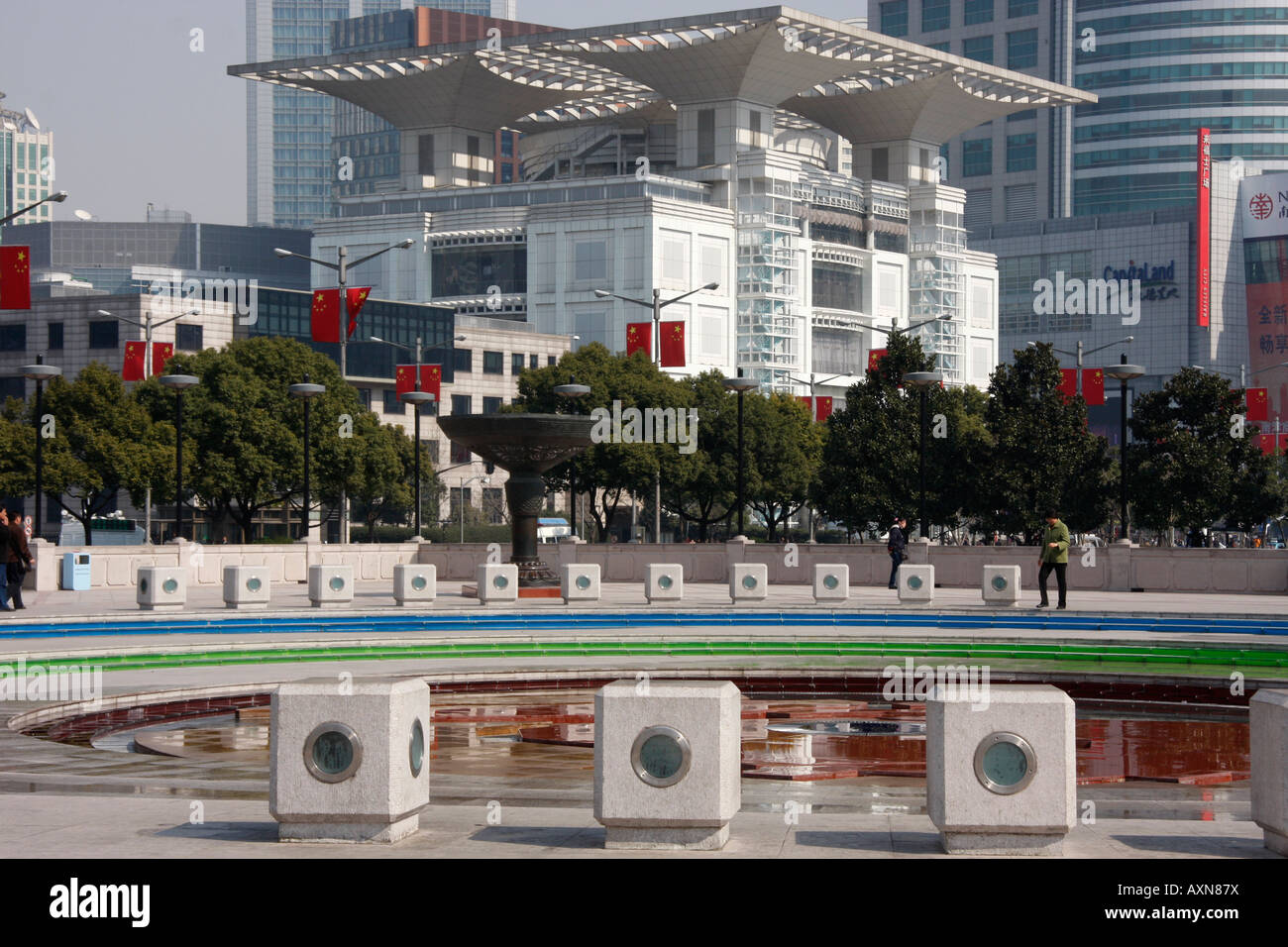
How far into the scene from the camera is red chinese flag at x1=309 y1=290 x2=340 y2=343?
176 feet

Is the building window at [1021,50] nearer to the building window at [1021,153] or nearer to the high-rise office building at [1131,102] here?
the high-rise office building at [1131,102]

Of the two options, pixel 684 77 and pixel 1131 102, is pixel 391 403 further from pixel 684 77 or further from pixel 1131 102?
pixel 1131 102

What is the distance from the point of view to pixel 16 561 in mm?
31734

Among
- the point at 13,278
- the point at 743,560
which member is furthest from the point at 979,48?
the point at 13,278

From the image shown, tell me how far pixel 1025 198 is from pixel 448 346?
85.5 meters

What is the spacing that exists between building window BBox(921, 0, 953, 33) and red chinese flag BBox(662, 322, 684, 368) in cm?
13018

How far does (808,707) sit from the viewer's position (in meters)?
19.8

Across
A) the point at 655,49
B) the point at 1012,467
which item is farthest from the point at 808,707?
the point at 655,49

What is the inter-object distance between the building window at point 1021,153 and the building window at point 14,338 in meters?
109

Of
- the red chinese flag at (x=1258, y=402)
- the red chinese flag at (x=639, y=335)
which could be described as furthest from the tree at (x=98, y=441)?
the red chinese flag at (x=1258, y=402)

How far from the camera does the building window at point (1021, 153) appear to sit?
173250 millimetres

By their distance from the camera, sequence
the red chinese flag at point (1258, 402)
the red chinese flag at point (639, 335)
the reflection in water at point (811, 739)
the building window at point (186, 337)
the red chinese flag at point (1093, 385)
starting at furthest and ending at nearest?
1. the building window at point (186, 337)
2. the red chinese flag at point (1258, 402)
3. the red chinese flag at point (639, 335)
4. the red chinese flag at point (1093, 385)
5. the reflection in water at point (811, 739)

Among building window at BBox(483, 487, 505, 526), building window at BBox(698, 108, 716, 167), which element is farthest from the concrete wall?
building window at BBox(698, 108, 716, 167)
